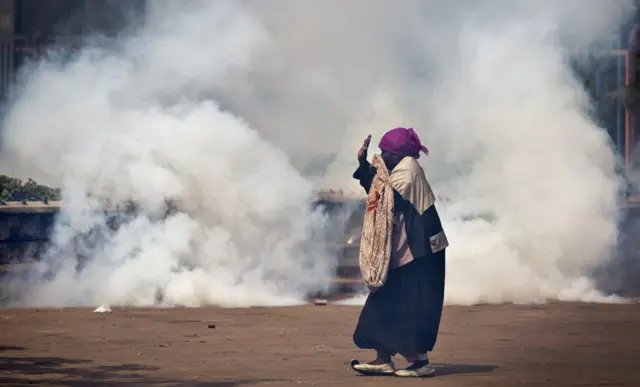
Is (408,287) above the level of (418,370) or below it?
above

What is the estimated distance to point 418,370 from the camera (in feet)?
40.7

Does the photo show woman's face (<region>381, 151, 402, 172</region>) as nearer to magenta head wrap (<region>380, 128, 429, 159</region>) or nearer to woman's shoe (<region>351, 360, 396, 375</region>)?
magenta head wrap (<region>380, 128, 429, 159</region>)

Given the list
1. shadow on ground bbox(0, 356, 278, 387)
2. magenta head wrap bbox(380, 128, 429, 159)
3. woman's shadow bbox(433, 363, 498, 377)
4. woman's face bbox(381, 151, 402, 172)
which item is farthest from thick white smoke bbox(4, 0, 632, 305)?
magenta head wrap bbox(380, 128, 429, 159)

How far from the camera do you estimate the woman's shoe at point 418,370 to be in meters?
12.4

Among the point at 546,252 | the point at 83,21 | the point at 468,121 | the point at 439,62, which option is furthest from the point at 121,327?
the point at 83,21

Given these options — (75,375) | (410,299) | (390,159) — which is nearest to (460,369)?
(410,299)

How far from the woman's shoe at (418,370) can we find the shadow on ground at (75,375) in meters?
1.37

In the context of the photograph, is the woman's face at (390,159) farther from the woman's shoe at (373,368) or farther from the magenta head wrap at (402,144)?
the woman's shoe at (373,368)

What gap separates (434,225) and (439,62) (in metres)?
15.6

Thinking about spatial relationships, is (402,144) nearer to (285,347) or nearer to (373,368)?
(373,368)

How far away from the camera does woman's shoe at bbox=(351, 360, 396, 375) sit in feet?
40.6

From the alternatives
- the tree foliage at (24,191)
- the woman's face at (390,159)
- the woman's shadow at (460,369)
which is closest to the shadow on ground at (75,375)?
the woman's shadow at (460,369)

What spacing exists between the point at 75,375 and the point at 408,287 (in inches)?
112

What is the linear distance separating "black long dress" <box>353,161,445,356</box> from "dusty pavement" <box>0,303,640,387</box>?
369 millimetres
